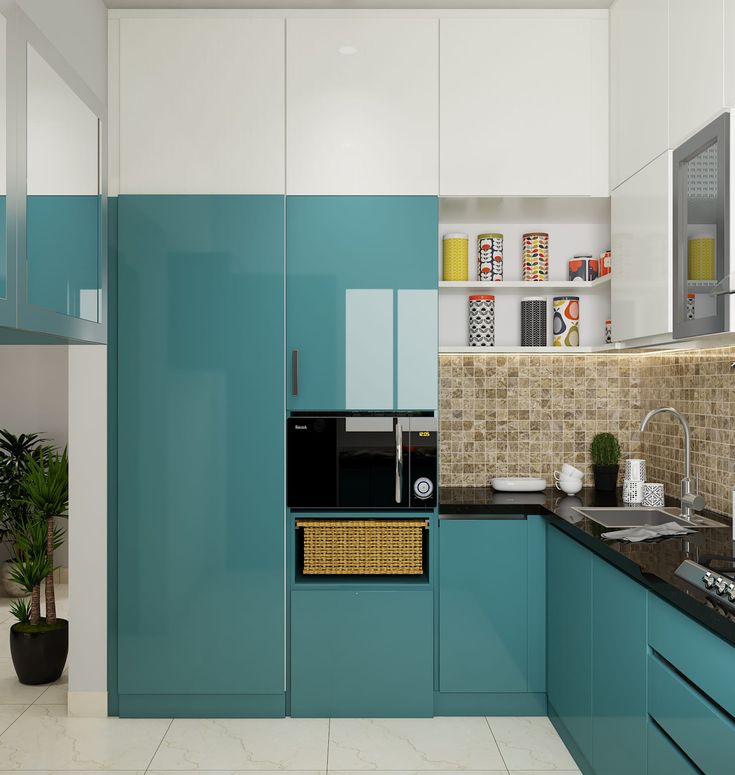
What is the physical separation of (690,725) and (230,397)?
1942 mm

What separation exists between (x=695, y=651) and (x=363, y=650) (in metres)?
1.55

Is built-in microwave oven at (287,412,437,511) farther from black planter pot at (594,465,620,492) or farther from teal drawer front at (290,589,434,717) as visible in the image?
black planter pot at (594,465,620,492)

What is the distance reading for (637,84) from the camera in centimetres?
262

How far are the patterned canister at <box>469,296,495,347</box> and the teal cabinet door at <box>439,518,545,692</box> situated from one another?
2.65 ft

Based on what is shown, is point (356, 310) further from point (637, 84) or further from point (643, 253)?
point (637, 84)

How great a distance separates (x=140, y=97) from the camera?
2879 mm

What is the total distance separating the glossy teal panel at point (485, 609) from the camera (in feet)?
9.56

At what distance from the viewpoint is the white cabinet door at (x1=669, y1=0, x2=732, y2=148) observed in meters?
2.02

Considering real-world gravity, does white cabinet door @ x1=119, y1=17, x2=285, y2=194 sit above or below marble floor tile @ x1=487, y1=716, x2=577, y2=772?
above

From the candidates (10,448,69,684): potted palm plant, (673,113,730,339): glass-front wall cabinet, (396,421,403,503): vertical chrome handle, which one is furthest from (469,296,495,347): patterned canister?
(10,448,69,684): potted palm plant

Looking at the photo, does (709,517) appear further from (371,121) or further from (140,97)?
(140,97)

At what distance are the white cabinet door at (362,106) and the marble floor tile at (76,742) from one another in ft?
7.28

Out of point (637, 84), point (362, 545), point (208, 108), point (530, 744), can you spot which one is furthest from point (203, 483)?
point (637, 84)

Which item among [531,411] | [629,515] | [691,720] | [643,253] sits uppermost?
[643,253]
